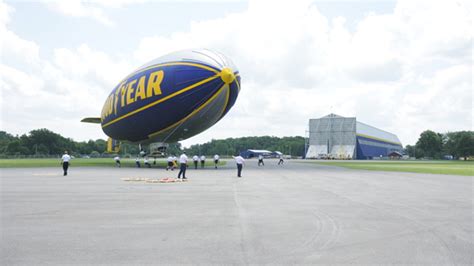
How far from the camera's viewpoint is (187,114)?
109ft

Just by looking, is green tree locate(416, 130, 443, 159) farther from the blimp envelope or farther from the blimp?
the blimp envelope

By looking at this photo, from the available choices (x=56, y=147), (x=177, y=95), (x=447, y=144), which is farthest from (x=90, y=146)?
(x=177, y=95)

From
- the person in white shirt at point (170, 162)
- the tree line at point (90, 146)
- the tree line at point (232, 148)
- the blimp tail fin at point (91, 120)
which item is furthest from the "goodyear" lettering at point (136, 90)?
the tree line at point (232, 148)

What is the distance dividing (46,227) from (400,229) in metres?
7.29

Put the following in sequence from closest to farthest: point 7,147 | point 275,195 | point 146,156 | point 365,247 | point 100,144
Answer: point 365,247, point 275,195, point 146,156, point 7,147, point 100,144

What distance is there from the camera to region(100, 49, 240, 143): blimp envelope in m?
31.8

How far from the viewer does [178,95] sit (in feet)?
105

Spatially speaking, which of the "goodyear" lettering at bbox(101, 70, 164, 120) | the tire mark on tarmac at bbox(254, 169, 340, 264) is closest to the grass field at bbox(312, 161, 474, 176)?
the "goodyear" lettering at bbox(101, 70, 164, 120)

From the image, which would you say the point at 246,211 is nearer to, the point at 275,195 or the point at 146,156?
the point at 275,195

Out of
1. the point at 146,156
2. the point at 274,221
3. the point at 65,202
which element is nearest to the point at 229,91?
the point at 146,156

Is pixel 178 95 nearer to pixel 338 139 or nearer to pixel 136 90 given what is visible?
pixel 136 90

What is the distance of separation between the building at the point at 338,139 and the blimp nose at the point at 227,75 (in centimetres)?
8006

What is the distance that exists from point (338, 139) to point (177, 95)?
85.2m

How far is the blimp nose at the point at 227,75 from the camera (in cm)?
3206
